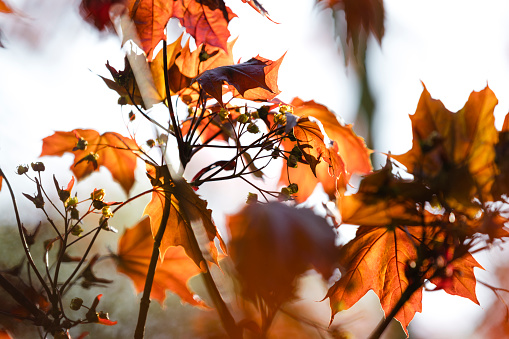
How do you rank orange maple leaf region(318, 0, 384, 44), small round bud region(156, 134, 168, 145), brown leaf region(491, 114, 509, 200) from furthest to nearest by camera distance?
orange maple leaf region(318, 0, 384, 44), small round bud region(156, 134, 168, 145), brown leaf region(491, 114, 509, 200)

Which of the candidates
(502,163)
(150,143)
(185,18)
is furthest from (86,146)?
(502,163)

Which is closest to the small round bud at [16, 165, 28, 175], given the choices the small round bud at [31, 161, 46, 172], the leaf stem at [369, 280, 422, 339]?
the small round bud at [31, 161, 46, 172]

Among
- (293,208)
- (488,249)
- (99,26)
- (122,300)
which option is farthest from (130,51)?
(122,300)

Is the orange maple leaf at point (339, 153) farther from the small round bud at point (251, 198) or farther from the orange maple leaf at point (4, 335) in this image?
the orange maple leaf at point (4, 335)

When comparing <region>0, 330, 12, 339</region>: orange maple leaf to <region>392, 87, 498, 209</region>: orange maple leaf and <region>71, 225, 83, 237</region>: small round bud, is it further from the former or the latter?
<region>392, 87, 498, 209</region>: orange maple leaf

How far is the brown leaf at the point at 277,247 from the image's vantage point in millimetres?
328

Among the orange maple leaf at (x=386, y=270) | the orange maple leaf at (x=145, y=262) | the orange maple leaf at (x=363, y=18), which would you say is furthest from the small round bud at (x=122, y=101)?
the orange maple leaf at (x=363, y=18)

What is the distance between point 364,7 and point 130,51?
0.42 m

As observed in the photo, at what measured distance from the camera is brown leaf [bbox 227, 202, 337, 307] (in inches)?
12.9

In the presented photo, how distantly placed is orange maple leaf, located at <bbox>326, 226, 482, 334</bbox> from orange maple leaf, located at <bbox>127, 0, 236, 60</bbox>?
233mm

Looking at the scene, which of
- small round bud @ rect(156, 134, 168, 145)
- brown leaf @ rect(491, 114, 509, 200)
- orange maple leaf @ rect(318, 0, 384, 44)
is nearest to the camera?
brown leaf @ rect(491, 114, 509, 200)

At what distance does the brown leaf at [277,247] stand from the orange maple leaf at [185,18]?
0.56 ft

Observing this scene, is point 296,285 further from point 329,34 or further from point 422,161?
point 329,34

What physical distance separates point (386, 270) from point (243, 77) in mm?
235
